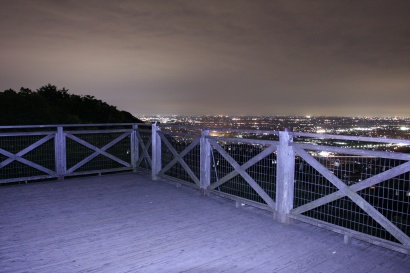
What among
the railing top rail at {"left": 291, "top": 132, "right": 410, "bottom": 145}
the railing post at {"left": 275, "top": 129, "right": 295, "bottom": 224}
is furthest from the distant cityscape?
the railing post at {"left": 275, "top": 129, "right": 295, "bottom": 224}

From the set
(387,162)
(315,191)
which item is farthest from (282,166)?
(387,162)

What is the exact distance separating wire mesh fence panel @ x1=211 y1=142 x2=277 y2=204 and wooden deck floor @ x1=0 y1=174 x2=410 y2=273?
0.97 feet

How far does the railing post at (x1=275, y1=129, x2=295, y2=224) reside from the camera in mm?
4426

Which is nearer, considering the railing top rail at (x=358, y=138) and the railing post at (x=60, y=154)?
the railing top rail at (x=358, y=138)

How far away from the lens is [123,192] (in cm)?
627

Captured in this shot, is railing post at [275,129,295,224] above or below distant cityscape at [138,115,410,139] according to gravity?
below

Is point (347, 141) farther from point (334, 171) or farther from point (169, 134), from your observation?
point (169, 134)

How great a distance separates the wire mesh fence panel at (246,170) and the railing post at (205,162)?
101 millimetres

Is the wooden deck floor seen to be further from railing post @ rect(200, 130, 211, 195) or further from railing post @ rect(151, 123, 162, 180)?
railing post @ rect(151, 123, 162, 180)

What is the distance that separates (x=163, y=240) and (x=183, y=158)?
2.94m

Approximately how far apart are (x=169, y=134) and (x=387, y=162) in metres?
4.52

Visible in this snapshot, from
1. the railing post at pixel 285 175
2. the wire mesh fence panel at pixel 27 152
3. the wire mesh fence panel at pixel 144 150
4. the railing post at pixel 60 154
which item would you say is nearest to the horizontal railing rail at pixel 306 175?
the railing post at pixel 285 175

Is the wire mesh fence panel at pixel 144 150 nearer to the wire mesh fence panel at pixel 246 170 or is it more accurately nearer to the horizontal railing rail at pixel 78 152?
the horizontal railing rail at pixel 78 152

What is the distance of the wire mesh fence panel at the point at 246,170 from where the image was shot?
15.8 ft
